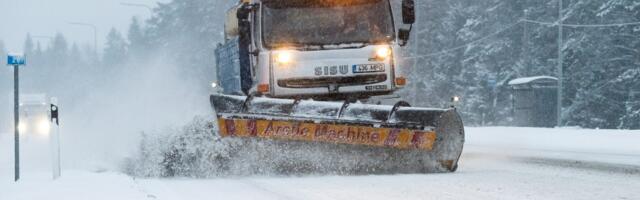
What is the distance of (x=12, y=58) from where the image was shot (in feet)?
38.6

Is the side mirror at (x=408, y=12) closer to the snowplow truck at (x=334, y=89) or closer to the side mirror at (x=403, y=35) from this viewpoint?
the snowplow truck at (x=334, y=89)

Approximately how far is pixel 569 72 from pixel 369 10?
32327mm

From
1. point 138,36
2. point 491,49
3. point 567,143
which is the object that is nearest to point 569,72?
point 491,49

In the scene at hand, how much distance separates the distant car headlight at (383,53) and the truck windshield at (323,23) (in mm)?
153

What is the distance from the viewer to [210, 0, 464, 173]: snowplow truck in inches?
424

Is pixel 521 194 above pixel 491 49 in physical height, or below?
below

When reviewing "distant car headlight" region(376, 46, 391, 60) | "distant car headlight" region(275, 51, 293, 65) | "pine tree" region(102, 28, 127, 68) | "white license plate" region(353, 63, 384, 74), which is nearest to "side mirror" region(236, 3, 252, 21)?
"distant car headlight" region(275, 51, 293, 65)

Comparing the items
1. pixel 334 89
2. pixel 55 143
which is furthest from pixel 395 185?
pixel 55 143

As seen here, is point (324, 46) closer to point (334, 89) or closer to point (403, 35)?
point (334, 89)

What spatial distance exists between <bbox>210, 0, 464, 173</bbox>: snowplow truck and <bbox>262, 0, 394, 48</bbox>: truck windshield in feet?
0.05

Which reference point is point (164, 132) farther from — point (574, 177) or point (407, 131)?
point (574, 177)

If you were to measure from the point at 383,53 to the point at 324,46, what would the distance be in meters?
0.84

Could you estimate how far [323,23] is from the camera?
1268 cm

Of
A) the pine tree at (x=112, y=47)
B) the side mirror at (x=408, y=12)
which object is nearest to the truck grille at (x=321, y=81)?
the side mirror at (x=408, y=12)
